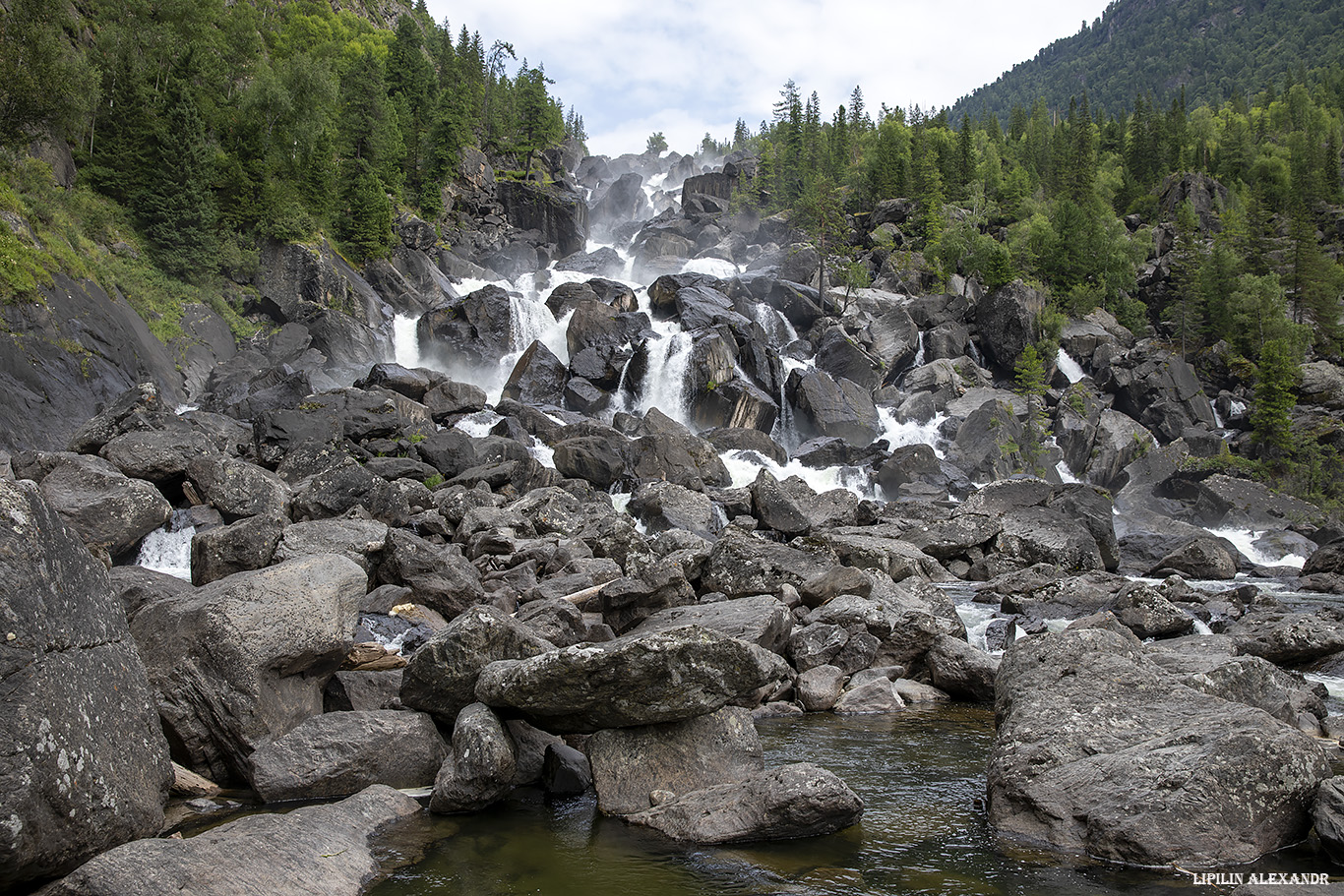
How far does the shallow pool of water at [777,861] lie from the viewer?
6504 millimetres

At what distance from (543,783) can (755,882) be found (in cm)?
322

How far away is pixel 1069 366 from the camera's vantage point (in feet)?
203

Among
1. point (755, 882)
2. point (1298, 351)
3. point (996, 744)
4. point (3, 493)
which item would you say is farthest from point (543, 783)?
point (1298, 351)

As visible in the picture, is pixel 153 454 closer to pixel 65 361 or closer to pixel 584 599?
pixel 65 361

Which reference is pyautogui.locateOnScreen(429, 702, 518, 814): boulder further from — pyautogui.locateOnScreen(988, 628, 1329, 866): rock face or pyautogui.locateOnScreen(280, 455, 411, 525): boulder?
pyautogui.locateOnScreen(280, 455, 411, 525): boulder

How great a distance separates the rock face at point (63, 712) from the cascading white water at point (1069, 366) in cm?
6540

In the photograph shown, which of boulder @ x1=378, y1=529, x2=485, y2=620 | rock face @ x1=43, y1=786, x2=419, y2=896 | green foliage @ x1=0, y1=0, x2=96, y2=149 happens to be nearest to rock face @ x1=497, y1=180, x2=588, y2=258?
green foliage @ x1=0, y1=0, x2=96, y2=149

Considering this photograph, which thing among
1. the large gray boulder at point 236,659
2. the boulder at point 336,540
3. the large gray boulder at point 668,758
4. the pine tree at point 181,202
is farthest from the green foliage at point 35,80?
the large gray boulder at point 668,758

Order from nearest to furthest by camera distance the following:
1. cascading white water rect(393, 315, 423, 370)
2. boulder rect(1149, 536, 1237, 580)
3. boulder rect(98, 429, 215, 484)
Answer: boulder rect(98, 429, 215, 484), boulder rect(1149, 536, 1237, 580), cascading white water rect(393, 315, 423, 370)

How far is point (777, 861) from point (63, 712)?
242 inches

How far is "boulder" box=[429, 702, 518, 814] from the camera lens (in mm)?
7980

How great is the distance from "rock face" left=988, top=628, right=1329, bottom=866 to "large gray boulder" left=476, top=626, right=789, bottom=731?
3.00 meters

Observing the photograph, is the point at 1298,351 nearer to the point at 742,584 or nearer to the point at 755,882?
the point at 742,584

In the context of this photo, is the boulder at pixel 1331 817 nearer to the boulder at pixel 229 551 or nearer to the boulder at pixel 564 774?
the boulder at pixel 564 774
